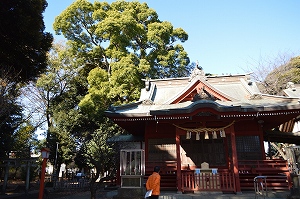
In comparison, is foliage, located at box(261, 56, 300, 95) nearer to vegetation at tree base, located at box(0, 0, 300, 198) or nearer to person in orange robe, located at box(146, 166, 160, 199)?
vegetation at tree base, located at box(0, 0, 300, 198)

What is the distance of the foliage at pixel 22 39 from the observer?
10273 millimetres

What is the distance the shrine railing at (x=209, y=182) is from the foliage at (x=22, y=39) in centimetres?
927

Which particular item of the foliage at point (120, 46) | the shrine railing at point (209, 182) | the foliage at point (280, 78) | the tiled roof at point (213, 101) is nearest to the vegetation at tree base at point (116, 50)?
the foliage at point (120, 46)

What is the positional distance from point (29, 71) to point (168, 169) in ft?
28.1

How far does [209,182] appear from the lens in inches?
389

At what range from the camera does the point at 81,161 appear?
2356 cm

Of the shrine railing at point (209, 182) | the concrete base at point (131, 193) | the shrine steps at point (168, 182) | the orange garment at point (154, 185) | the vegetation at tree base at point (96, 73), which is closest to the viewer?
the orange garment at point (154, 185)

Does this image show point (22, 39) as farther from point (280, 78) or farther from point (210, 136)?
point (280, 78)

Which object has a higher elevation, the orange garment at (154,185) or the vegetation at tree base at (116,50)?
the vegetation at tree base at (116,50)

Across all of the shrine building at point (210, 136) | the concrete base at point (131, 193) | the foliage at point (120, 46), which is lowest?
the concrete base at point (131, 193)

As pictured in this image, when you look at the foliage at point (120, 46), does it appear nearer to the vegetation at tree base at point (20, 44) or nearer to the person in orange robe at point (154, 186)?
the vegetation at tree base at point (20, 44)

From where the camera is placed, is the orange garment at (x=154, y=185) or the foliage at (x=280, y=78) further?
the foliage at (x=280, y=78)

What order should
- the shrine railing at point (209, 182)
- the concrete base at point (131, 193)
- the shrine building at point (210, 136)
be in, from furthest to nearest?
the shrine building at point (210, 136) → the shrine railing at point (209, 182) → the concrete base at point (131, 193)

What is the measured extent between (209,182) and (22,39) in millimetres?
10797
